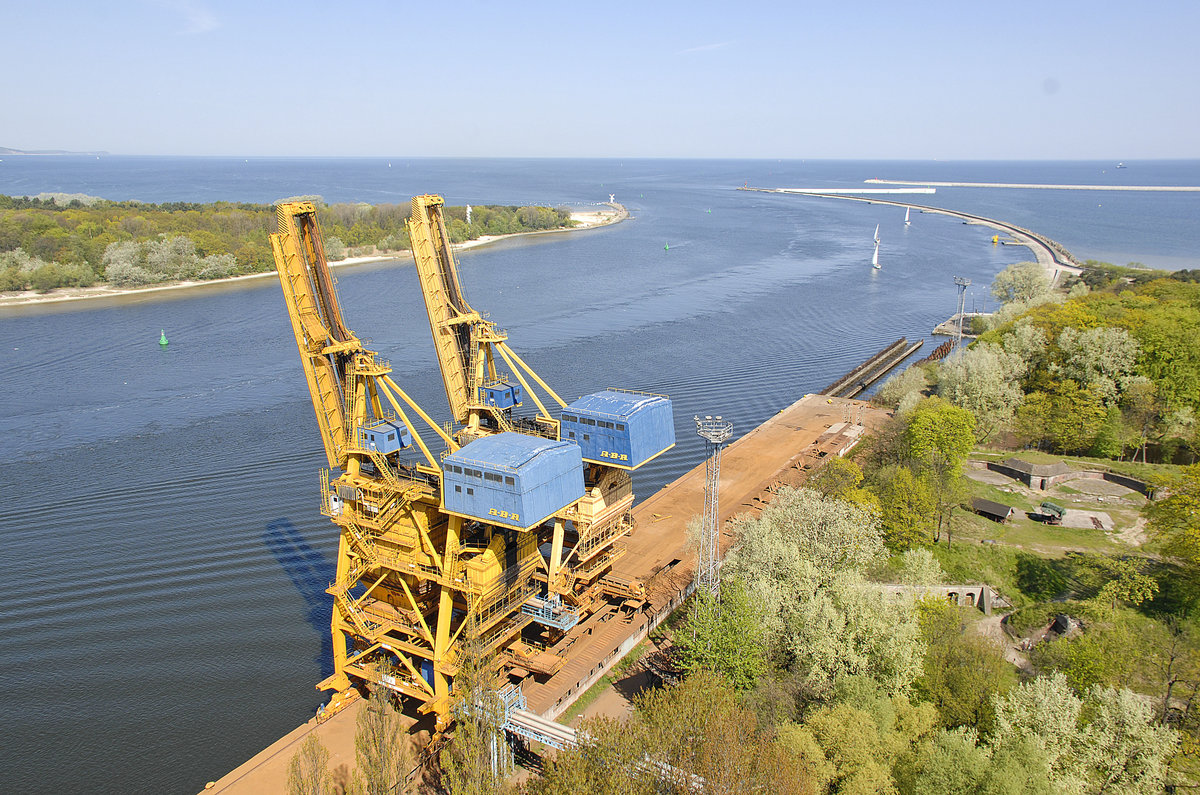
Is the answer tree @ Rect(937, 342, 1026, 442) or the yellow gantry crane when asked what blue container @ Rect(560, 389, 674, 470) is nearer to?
the yellow gantry crane

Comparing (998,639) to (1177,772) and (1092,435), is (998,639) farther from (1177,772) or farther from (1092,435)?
(1092,435)

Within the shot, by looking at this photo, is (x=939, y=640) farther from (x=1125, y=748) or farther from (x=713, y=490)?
(x=713, y=490)

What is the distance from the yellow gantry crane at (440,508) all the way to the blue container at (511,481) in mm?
48

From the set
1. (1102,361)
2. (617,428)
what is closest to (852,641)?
(617,428)

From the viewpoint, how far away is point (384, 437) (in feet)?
80.3

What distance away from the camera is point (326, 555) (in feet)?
114

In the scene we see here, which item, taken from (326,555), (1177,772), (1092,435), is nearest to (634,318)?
(1092,435)

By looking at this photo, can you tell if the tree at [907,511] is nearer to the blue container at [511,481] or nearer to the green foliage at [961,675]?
the green foliage at [961,675]

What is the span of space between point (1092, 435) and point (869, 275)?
67.7 metres

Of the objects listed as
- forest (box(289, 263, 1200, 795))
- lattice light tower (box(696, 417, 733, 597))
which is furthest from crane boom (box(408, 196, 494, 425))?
forest (box(289, 263, 1200, 795))

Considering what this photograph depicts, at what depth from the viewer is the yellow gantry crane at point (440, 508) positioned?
23328 mm

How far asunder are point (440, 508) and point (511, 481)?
3201 millimetres

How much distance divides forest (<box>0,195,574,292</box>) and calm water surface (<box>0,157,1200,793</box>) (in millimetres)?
9440


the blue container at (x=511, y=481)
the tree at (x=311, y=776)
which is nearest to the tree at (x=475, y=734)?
the tree at (x=311, y=776)
